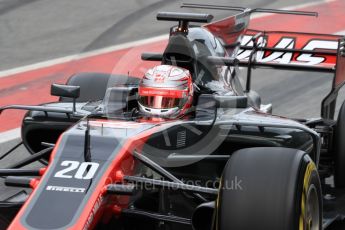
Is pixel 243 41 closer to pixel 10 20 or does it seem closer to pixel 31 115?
pixel 31 115

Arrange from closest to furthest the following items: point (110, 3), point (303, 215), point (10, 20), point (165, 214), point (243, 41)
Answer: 1. point (303, 215)
2. point (165, 214)
3. point (243, 41)
4. point (10, 20)
5. point (110, 3)

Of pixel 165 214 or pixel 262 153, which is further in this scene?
pixel 165 214

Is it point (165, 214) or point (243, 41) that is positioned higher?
point (243, 41)

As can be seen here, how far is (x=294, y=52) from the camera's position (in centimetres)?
867

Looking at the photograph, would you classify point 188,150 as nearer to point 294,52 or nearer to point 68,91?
point 68,91

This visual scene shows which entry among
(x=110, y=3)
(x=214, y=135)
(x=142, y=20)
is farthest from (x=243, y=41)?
(x=110, y=3)

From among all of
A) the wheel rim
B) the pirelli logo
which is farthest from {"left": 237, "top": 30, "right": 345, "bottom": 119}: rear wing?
A: the pirelli logo

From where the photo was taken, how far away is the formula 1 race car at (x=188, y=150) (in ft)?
17.1

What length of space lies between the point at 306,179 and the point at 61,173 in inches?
63.2

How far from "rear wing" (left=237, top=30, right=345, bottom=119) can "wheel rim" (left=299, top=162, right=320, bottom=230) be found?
2344mm

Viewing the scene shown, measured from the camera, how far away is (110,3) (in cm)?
1619

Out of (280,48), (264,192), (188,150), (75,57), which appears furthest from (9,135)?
(264,192)

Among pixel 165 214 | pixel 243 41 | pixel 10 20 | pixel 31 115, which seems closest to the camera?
pixel 165 214

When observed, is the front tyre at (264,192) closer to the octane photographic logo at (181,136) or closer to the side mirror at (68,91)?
the octane photographic logo at (181,136)
